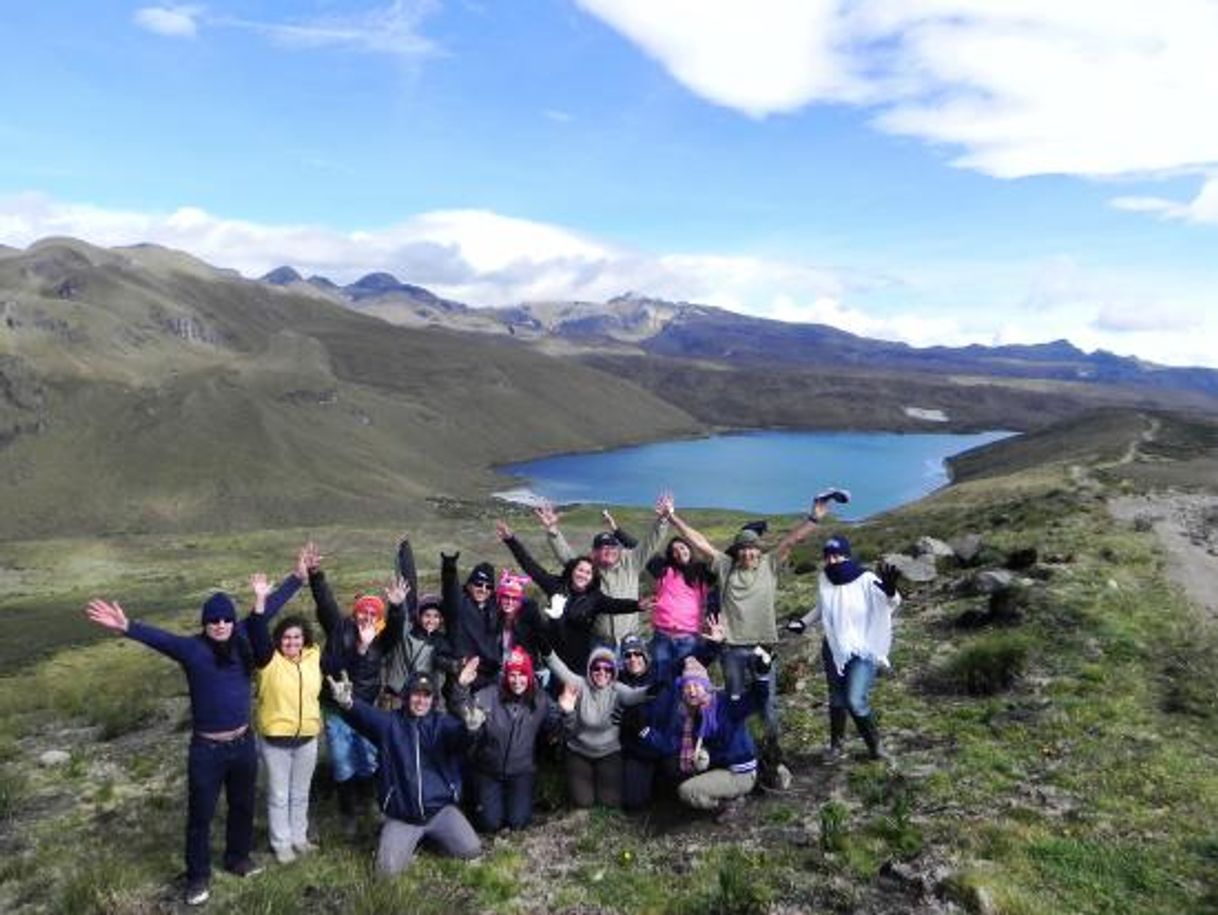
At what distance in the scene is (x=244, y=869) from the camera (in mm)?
10273

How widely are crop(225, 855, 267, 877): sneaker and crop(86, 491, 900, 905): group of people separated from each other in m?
0.02

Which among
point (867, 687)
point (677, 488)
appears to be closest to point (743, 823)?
point (867, 687)

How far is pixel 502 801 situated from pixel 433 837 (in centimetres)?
104

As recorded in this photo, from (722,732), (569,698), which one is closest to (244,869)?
(569,698)

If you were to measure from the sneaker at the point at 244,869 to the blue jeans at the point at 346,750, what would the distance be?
148 centimetres

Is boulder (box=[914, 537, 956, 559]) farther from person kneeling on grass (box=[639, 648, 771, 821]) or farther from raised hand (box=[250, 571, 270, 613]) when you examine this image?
raised hand (box=[250, 571, 270, 613])

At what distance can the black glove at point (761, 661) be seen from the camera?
1091 centimetres

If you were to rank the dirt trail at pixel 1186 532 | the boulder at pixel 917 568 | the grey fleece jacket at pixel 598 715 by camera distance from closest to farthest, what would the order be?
the grey fleece jacket at pixel 598 715
the boulder at pixel 917 568
the dirt trail at pixel 1186 532

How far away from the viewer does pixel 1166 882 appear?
8.87 m

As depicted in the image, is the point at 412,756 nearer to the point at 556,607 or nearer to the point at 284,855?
the point at 284,855

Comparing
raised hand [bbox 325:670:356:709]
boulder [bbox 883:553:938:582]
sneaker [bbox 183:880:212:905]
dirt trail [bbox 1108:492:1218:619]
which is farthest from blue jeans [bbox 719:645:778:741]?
dirt trail [bbox 1108:492:1218:619]

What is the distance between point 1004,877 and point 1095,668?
25.4 ft

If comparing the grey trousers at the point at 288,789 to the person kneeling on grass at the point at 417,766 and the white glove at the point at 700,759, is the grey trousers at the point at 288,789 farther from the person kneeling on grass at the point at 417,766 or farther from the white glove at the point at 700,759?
the white glove at the point at 700,759

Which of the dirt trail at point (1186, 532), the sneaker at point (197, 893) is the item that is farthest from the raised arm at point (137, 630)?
the dirt trail at point (1186, 532)
